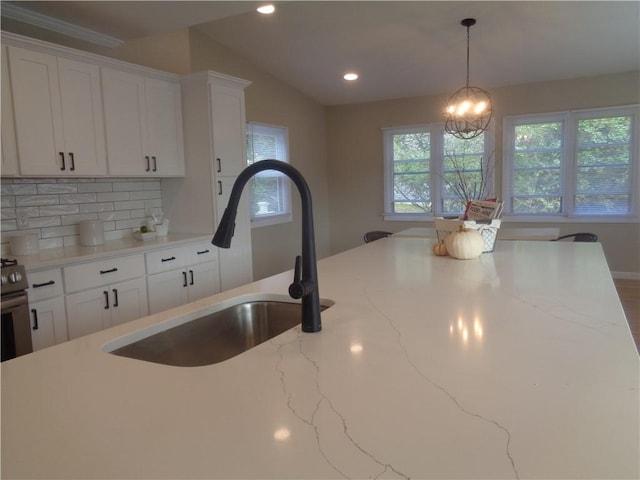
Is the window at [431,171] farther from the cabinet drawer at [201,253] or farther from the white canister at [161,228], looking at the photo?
the white canister at [161,228]

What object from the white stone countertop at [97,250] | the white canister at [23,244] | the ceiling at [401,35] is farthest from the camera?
the ceiling at [401,35]

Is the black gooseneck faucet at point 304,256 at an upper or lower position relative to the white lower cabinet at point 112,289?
upper

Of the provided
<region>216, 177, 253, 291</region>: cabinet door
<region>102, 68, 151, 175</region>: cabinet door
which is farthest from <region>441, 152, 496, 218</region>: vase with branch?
<region>102, 68, 151, 175</region>: cabinet door

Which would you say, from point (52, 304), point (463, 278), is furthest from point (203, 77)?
point (463, 278)

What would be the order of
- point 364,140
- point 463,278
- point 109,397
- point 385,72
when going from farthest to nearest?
point 364,140, point 385,72, point 463,278, point 109,397

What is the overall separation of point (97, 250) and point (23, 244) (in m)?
0.43

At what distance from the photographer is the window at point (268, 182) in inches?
218

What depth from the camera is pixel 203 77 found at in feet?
12.8

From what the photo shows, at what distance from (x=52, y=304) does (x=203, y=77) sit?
219cm

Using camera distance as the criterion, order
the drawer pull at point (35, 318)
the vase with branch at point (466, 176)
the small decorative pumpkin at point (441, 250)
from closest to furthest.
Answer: the small decorative pumpkin at point (441, 250) < the drawer pull at point (35, 318) < the vase with branch at point (466, 176)

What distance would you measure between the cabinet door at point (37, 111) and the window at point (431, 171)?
15.2ft

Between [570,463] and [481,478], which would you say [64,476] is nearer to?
[481,478]

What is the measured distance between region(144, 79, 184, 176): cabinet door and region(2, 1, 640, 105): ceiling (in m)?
0.46

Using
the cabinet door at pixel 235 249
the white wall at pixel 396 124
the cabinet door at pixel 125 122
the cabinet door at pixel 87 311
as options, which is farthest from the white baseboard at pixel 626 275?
the cabinet door at pixel 87 311
